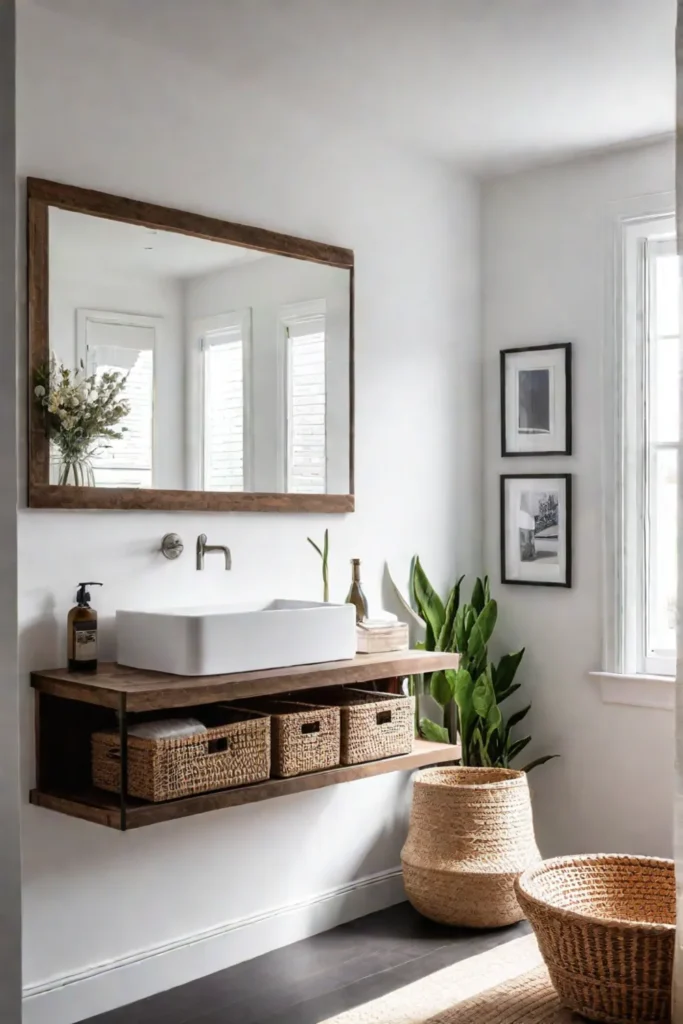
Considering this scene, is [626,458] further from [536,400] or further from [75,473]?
[75,473]

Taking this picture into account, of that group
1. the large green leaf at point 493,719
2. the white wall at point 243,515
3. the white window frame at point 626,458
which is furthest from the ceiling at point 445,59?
the large green leaf at point 493,719

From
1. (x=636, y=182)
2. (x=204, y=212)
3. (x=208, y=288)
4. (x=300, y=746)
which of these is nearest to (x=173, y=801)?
(x=300, y=746)

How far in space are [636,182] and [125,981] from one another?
9.48 ft

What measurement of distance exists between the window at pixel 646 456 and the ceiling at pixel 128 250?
1321mm

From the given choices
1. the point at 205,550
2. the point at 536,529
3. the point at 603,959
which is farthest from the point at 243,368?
the point at 603,959

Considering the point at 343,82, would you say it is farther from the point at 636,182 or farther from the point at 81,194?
the point at 636,182

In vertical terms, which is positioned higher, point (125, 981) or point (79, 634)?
point (79, 634)

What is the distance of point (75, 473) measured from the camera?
9.29 feet

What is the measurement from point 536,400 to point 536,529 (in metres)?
0.46

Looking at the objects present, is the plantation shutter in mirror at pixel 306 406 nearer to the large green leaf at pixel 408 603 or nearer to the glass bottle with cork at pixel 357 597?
the glass bottle with cork at pixel 357 597

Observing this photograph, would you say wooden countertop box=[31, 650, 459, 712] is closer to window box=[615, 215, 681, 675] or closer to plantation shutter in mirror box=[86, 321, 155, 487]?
plantation shutter in mirror box=[86, 321, 155, 487]

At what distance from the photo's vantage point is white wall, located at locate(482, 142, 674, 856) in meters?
3.66

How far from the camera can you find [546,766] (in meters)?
3.91

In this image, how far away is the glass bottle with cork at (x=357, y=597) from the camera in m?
3.36
